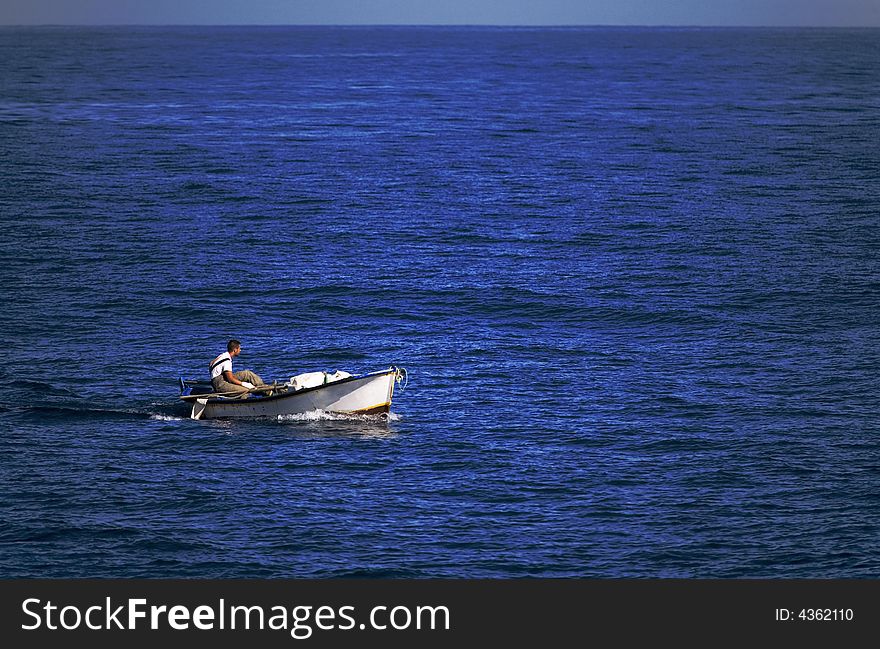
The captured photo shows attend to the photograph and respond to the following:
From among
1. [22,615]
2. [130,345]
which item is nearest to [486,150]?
[130,345]

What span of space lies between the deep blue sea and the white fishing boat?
22.6 inches

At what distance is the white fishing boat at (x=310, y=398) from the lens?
4806cm

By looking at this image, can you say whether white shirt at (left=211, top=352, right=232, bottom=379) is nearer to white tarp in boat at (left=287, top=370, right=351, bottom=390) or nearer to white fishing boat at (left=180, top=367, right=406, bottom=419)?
white fishing boat at (left=180, top=367, right=406, bottom=419)

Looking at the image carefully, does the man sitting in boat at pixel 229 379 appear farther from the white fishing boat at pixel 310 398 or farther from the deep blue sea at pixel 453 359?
the deep blue sea at pixel 453 359

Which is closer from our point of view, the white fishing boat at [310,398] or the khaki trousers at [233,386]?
the white fishing boat at [310,398]

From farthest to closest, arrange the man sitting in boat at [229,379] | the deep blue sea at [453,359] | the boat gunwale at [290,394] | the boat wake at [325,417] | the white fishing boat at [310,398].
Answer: the boat wake at [325,417]
the man sitting in boat at [229,379]
the white fishing boat at [310,398]
the boat gunwale at [290,394]
the deep blue sea at [453,359]

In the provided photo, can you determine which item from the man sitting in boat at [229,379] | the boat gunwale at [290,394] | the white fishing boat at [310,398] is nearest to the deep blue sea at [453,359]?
the white fishing boat at [310,398]

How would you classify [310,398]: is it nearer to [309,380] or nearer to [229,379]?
[309,380]

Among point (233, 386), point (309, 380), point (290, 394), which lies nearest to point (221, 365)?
point (233, 386)

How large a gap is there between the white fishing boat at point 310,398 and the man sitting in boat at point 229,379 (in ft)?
0.76

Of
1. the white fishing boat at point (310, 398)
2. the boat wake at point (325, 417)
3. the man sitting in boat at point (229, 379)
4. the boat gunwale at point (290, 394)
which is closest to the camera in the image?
the boat gunwale at point (290, 394)

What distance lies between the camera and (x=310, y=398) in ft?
159

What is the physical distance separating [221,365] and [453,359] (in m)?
12.4

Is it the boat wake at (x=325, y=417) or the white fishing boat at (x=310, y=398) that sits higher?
the white fishing boat at (x=310, y=398)
